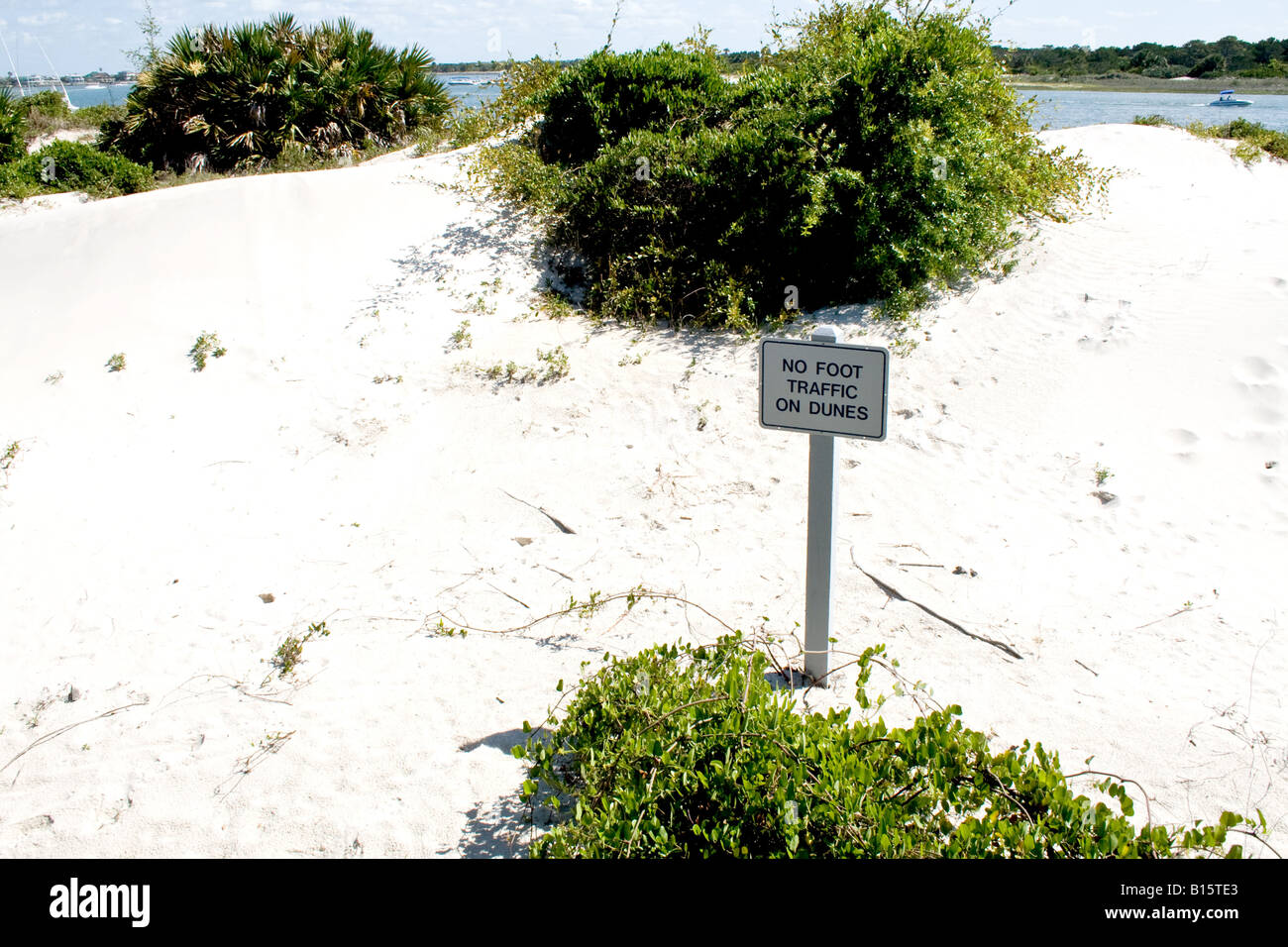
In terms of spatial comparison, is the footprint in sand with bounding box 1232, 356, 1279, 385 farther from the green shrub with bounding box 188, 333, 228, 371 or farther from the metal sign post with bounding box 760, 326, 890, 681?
the green shrub with bounding box 188, 333, 228, 371

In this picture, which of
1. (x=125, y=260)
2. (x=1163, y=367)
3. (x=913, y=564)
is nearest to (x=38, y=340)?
(x=125, y=260)

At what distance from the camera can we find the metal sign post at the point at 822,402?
3.21 metres

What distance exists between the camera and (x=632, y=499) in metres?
5.59

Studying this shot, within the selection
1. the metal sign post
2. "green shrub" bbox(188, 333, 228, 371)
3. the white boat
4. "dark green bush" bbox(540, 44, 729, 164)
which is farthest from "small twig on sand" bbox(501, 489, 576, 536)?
the white boat

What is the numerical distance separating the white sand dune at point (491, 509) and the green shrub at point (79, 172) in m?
2.05

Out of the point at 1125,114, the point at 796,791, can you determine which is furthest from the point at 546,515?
the point at 1125,114

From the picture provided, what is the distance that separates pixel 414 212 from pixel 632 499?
5.39 meters

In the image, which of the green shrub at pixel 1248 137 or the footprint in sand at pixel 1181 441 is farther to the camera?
the green shrub at pixel 1248 137

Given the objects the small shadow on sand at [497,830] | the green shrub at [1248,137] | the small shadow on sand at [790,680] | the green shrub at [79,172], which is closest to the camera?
the small shadow on sand at [497,830]

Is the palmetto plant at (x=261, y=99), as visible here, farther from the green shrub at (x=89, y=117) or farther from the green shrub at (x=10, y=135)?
the green shrub at (x=89, y=117)

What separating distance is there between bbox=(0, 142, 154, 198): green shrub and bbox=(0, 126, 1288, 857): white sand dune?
205 centimetres

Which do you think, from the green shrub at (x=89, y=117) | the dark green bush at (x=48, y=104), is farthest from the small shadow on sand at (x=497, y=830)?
the dark green bush at (x=48, y=104)
